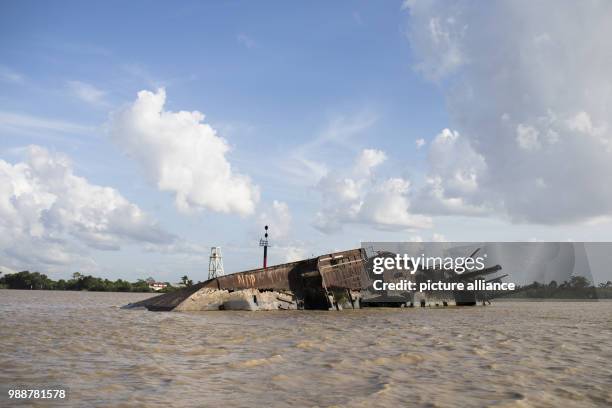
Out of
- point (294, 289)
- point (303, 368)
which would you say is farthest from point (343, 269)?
point (303, 368)

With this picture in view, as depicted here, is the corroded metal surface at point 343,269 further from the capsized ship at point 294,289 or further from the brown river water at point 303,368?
the brown river water at point 303,368

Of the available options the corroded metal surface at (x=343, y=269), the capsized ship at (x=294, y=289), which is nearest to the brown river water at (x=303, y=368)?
the capsized ship at (x=294, y=289)

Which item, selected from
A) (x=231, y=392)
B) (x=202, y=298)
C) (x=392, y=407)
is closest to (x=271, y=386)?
(x=231, y=392)

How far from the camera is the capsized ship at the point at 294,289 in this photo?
2248cm

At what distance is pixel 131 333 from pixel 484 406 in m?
9.59

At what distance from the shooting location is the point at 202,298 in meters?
22.2

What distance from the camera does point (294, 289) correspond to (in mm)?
24703

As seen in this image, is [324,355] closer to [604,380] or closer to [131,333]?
[604,380]

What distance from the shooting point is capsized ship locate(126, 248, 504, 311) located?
2248 cm

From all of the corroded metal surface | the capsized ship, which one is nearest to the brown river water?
the capsized ship

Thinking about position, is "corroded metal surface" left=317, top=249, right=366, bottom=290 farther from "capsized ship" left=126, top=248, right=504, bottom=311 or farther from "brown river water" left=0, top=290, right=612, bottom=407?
"brown river water" left=0, top=290, right=612, bottom=407

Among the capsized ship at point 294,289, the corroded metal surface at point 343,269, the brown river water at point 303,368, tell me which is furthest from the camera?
the corroded metal surface at point 343,269

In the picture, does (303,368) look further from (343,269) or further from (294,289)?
(343,269)

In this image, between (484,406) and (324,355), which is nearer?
(484,406)
